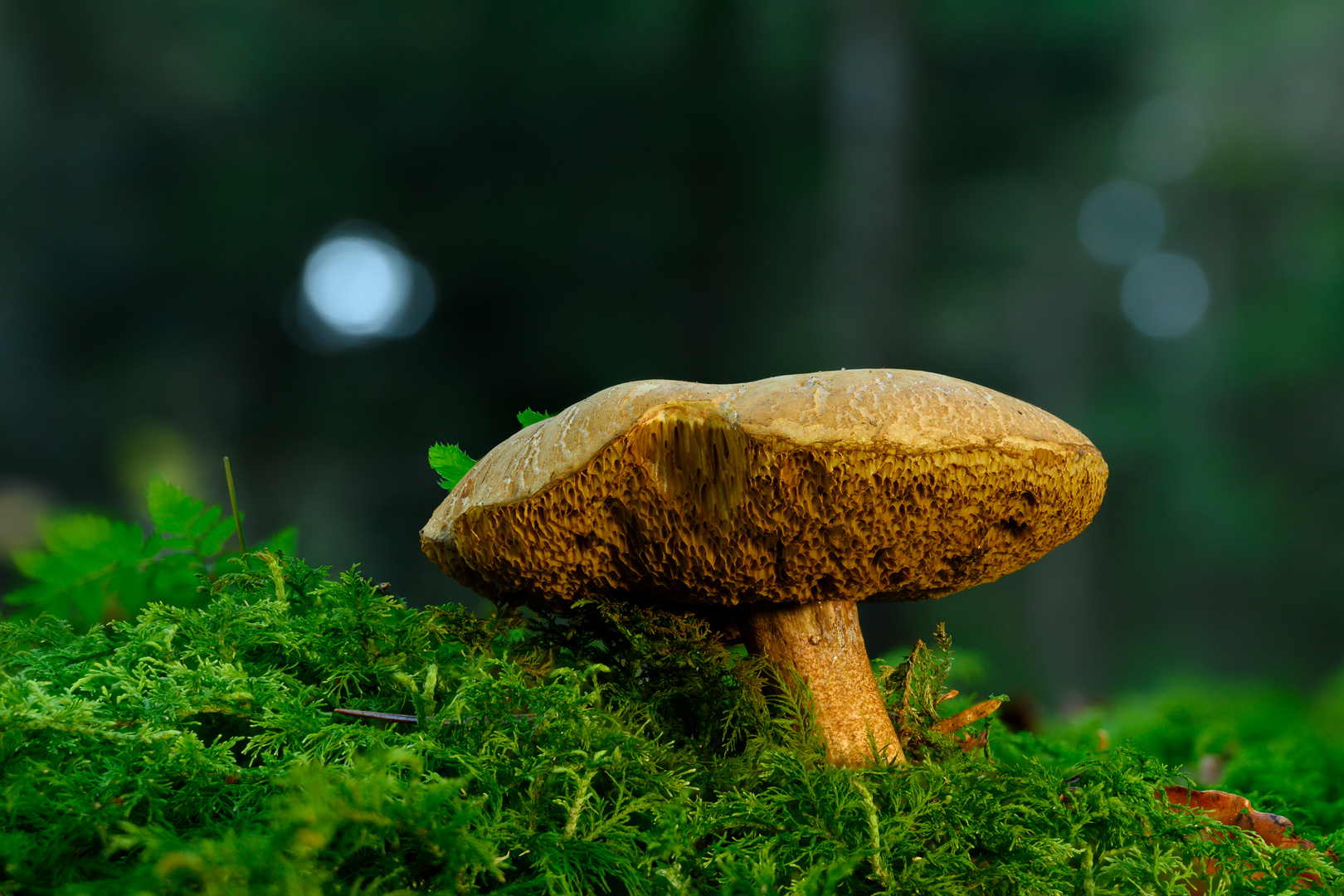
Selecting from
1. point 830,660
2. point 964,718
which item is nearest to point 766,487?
point 830,660

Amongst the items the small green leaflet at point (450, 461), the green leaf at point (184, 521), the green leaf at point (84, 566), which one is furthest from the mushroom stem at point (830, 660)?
the green leaf at point (84, 566)

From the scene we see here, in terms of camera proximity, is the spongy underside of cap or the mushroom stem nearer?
the spongy underside of cap

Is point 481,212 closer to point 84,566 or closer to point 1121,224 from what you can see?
point 84,566

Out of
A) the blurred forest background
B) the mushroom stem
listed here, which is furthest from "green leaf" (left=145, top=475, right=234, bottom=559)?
the blurred forest background

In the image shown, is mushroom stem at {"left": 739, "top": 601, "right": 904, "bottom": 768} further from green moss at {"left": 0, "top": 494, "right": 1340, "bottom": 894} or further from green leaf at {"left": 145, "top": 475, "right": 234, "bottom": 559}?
green leaf at {"left": 145, "top": 475, "right": 234, "bottom": 559}

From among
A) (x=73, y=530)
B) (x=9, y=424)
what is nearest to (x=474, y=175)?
(x=9, y=424)
